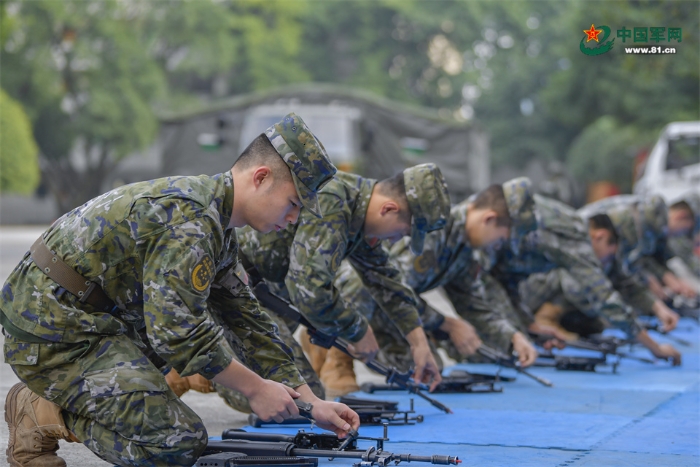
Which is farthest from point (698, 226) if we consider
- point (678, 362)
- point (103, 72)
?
point (103, 72)

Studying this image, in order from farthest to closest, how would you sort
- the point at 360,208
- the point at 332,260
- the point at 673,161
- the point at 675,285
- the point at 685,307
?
the point at 673,161
the point at 685,307
the point at 675,285
the point at 360,208
the point at 332,260

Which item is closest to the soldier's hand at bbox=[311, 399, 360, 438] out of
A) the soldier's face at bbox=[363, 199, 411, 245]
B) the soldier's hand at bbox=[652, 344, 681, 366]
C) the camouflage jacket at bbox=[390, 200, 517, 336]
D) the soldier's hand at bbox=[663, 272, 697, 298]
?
the soldier's face at bbox=[363, 199, 411, 245]

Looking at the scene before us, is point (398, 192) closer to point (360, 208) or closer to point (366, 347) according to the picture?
point (360, 208)

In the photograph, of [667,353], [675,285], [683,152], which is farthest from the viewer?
[683,152]

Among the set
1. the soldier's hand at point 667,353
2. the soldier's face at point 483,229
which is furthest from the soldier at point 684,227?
the soldier's face at point 483,229

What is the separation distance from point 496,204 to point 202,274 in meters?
3.78

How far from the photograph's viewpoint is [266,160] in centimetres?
412

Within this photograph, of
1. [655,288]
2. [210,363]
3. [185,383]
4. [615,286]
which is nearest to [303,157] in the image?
[210,363]

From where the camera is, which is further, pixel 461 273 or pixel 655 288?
pixel 655 288

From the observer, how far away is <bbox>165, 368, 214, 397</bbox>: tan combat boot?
583 cm

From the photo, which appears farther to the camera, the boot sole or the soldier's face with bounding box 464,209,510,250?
the soldier's face with bounding box 464,209,510,250

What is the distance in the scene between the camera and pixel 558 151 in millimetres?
54344

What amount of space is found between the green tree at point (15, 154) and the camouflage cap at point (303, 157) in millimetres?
32369

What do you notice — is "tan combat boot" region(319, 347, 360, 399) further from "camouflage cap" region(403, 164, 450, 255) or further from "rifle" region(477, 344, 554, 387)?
"camouflage cap" region(403, 164, 450, 255)
